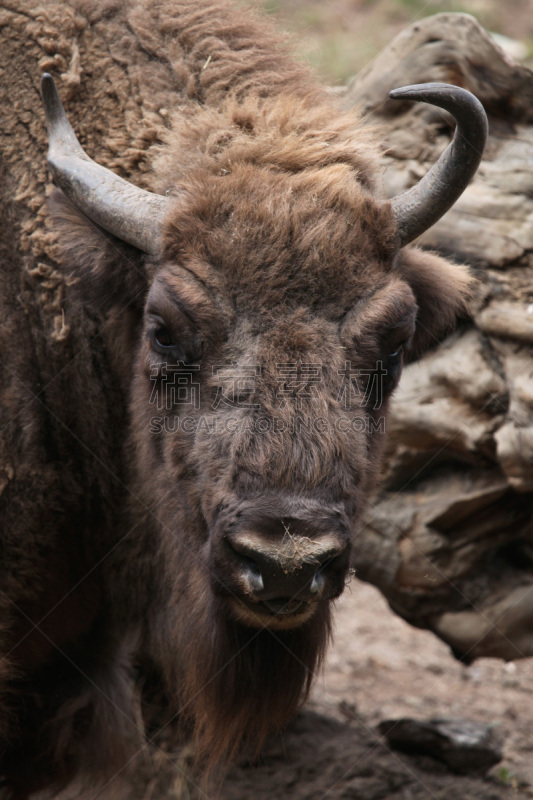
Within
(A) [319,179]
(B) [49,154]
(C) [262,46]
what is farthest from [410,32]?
(B) [49,154]

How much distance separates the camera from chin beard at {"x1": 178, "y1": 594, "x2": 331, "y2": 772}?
4254 millimetres

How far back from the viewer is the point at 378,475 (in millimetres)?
4598

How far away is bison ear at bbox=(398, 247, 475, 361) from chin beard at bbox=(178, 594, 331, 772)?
1684mm

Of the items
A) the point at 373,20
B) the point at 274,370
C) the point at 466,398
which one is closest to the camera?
the point at 274,370

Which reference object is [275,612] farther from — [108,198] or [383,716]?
[383,716]

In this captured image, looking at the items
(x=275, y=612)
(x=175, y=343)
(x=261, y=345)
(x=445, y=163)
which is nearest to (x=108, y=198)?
(x=175, y=343)

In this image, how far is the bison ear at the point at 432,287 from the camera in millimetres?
4617

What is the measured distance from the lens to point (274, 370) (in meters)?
3.68

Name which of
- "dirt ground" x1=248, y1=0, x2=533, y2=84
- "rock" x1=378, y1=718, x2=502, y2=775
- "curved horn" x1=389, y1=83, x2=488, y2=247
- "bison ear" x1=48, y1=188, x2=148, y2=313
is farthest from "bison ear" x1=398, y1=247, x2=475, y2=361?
"dirt ground" x1=248, y1=0, x2=533, y2=84

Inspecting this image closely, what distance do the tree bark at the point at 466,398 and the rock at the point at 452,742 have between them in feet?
1.68

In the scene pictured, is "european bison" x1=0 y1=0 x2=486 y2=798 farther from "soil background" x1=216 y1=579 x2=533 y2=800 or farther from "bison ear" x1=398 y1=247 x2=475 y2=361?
"soil background" x1=216 y1=579 x2=533 y2=800

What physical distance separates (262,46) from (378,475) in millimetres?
2537

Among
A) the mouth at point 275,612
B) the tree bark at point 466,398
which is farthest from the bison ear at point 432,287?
the mouth at point 275,612

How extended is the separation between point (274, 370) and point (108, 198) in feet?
4.06
